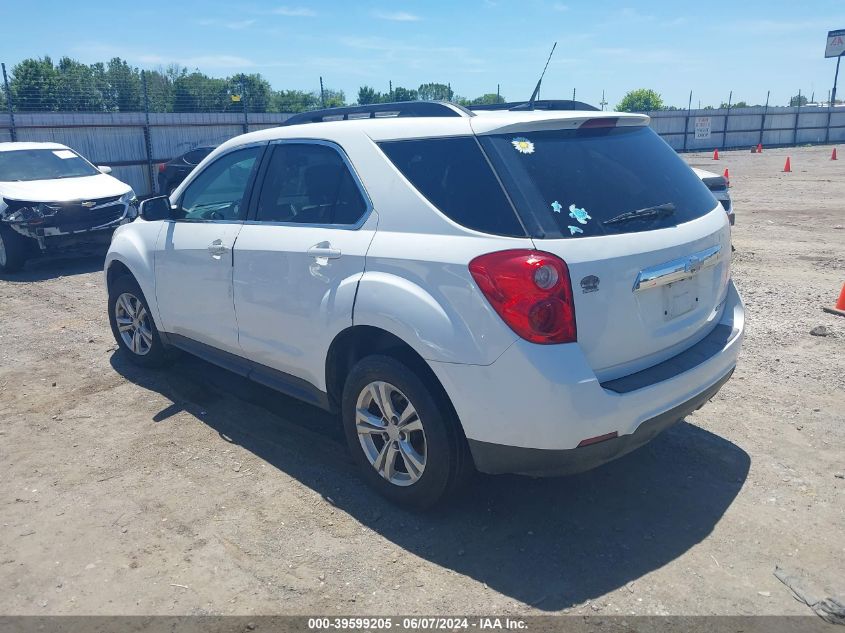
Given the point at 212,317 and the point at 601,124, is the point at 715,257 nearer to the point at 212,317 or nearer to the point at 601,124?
the point at 601,124

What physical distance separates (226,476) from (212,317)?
1146 millimetres

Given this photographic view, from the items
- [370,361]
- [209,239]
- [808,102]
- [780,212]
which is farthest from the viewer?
[808,102]

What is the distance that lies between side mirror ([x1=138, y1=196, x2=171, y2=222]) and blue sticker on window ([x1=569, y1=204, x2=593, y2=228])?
3.13m

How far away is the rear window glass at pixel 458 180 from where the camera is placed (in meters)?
3.21

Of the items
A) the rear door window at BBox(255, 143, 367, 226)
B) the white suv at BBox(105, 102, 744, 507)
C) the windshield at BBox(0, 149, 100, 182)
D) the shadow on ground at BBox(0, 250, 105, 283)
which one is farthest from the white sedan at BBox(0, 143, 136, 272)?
the rear door window at BBox(255, 143, 367, 226)

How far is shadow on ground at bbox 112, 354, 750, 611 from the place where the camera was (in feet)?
10.4

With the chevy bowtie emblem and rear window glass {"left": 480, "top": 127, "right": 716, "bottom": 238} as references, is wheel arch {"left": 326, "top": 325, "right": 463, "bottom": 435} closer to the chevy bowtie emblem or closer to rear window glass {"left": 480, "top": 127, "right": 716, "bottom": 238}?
rear window glass {"left": 480, "top": 127, "right": 716, "bottom": 238}

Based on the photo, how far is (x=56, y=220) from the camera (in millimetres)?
9805

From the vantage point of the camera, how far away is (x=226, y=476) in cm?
412

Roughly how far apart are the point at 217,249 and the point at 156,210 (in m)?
0.84

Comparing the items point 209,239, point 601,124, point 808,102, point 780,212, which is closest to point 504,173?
point 601,124

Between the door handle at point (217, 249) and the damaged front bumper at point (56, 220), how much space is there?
634cm

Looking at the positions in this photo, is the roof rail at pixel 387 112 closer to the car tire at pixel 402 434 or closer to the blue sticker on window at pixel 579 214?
the blue sticker on window at pixel 579 214

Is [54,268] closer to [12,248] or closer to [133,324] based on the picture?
[12,248]
